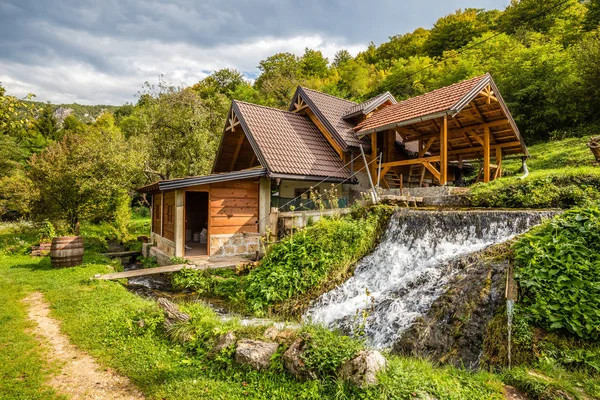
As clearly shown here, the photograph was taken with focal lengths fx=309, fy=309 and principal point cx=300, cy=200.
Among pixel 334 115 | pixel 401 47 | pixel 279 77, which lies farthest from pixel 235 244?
pixel 401 47

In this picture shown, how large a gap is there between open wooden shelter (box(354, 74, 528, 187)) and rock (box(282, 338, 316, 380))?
866 centimetres

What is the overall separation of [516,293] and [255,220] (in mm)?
8676

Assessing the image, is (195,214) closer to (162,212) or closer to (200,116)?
(162,212)

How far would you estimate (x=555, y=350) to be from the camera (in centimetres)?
380

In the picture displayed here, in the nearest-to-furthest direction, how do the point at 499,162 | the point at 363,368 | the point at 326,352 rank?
the point at 363,368
the point at 326,352
the point at 499,162

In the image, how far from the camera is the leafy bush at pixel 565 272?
390 cm

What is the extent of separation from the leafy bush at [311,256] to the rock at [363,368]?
3.89 metres

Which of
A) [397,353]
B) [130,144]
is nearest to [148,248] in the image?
[130,144]

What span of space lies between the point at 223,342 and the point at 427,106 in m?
10.5

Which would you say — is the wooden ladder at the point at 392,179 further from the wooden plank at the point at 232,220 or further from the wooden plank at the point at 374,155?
the wooden plank at the point at 232,220

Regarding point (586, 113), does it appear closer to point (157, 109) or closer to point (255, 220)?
point (255, 220)

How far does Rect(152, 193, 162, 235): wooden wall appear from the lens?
13.7m

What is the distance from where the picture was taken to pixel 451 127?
14141 millimetres

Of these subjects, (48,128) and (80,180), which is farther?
(48,128)
